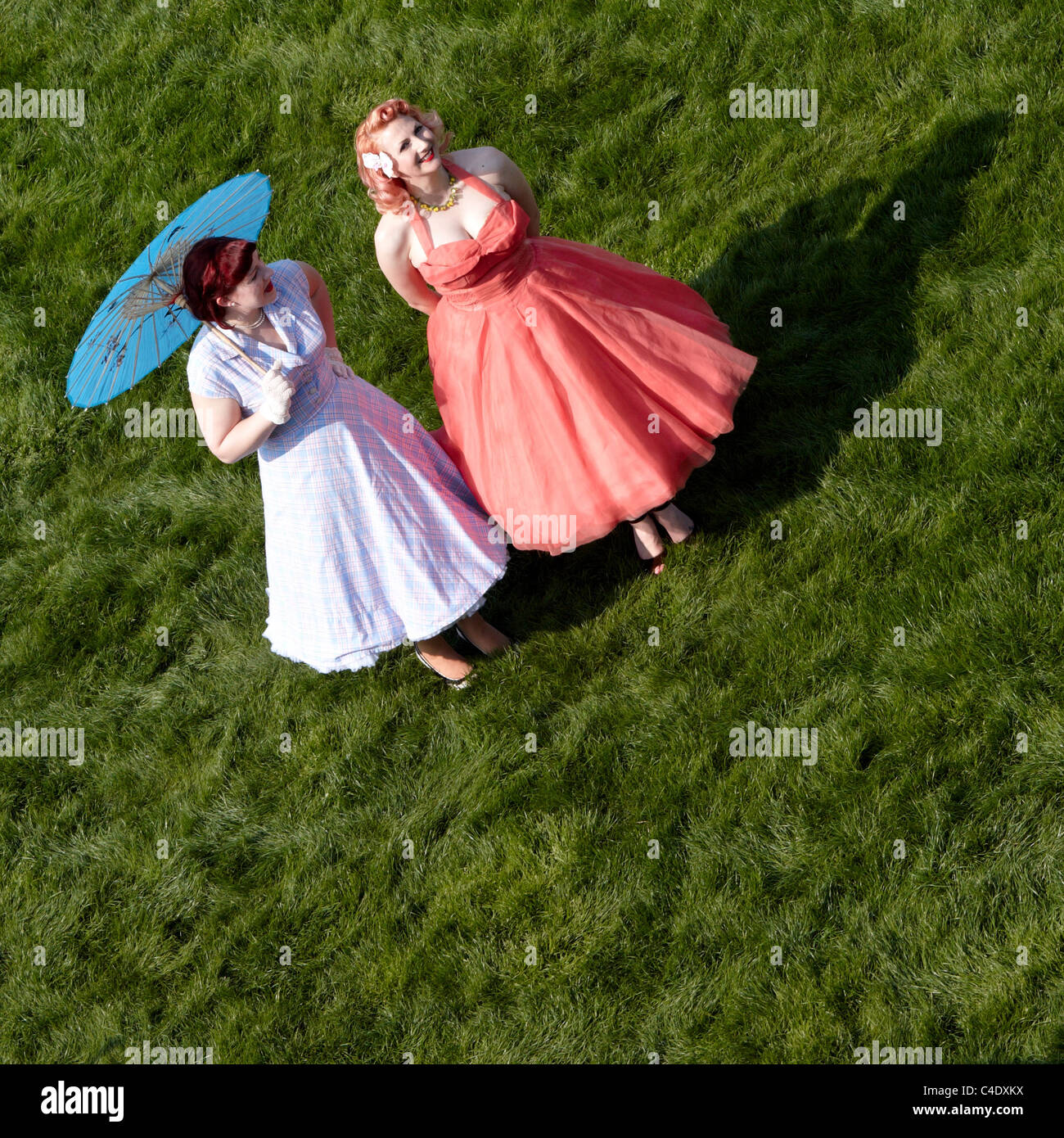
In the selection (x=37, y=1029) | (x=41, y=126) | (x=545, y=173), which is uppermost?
(x=41, y=126)

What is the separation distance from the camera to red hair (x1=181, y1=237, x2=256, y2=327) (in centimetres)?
439

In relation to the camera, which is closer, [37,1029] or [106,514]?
[37,1029]

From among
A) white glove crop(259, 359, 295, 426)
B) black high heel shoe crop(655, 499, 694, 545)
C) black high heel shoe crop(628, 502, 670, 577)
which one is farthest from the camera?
black high heel shoe crop(628, 502, 670, 577)

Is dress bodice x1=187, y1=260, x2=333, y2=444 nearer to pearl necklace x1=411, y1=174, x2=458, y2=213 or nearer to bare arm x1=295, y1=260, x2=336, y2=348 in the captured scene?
bare arm x1=295, y1=260, x2=336, y2=348

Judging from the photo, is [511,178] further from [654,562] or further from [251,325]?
[654,562]

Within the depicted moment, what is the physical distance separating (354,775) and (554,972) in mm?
1470

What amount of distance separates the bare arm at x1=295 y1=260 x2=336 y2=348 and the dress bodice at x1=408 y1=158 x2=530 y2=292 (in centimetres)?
51

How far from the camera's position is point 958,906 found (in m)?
4.77

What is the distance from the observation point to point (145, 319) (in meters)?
4.61

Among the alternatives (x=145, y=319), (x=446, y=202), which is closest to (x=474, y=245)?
(x=446, y=202)

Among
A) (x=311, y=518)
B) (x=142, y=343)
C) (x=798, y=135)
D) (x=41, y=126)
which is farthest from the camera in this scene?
(x=41, y=126)

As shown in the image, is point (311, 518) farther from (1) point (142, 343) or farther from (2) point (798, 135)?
(2) point (798, 135)

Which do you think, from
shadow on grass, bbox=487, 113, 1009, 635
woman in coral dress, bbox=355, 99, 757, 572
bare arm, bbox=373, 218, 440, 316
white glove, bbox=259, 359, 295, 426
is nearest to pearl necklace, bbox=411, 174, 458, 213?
woman in coral dress, bbox=355, 99, 757, 572

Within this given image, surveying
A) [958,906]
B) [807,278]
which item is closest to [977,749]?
[958,906]
